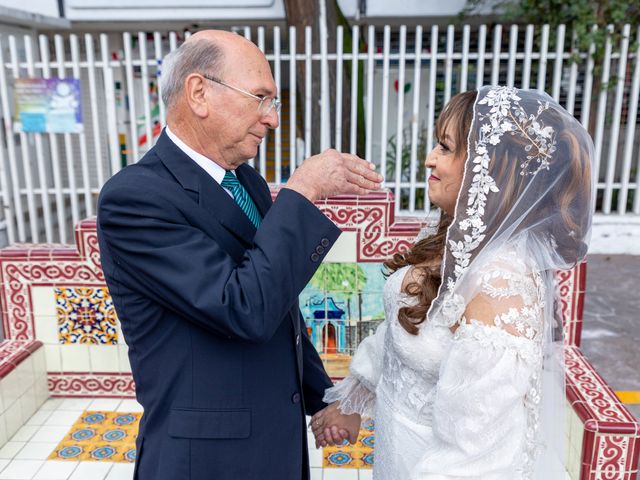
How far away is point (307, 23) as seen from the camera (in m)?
7.07

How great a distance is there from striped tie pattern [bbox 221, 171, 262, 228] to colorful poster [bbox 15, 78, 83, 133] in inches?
239

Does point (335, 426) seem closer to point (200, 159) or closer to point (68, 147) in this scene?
point (200, 159)

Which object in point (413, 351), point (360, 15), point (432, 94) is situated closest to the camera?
point (413, 351)

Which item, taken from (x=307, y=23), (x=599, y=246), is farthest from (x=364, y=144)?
(x=599, y=246)

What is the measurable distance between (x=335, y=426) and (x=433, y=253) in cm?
75

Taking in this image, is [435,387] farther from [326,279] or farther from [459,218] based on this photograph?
[326,279]

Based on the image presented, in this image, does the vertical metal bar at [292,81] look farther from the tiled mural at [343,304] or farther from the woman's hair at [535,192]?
the woman's hair at [535,192]

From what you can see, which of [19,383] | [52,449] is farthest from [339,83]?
[52,449]

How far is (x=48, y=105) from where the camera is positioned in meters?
7.06

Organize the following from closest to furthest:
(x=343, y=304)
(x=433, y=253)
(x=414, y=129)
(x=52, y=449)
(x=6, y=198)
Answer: (x=433, y=253) < (x=52, y=449) < (x=343, y=304) < (x=414, y=129) < (x=6, y=198)

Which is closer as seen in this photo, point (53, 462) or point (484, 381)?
point (484, 381)

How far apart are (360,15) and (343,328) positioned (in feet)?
21.5

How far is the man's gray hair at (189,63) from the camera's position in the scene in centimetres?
151

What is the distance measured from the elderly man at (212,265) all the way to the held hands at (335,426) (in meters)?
0.42
